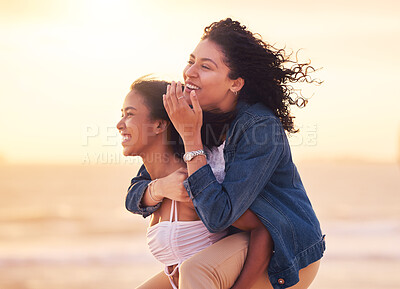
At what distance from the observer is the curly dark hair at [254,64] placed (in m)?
2.97

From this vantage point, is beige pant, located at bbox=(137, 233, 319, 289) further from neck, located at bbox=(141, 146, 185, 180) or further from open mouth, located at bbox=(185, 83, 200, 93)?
open mouth, located at bbox=(185, 83, 200, 93)

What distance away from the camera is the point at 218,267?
2.58 m

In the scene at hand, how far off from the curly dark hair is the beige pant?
0.73m

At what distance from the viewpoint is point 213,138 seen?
10.4ft

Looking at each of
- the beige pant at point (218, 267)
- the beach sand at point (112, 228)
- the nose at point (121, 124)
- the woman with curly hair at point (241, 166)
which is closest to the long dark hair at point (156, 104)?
the nose at point (121, 124)

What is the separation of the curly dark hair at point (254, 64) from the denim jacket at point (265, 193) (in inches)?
3.5

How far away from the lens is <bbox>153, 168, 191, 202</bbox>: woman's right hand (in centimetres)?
284

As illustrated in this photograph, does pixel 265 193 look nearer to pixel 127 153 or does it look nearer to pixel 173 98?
pixel 173 98

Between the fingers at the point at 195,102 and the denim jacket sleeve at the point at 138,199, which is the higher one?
the fingers at the point at 195,102

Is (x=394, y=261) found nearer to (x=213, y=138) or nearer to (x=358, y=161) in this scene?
(x=213, y=138)

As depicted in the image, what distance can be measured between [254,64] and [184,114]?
1.69 feet

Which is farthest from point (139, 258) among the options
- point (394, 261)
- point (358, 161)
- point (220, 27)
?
point (358, 161)

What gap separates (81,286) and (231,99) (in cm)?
683

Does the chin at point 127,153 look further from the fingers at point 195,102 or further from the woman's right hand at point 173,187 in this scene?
the fingers at point 195,102
